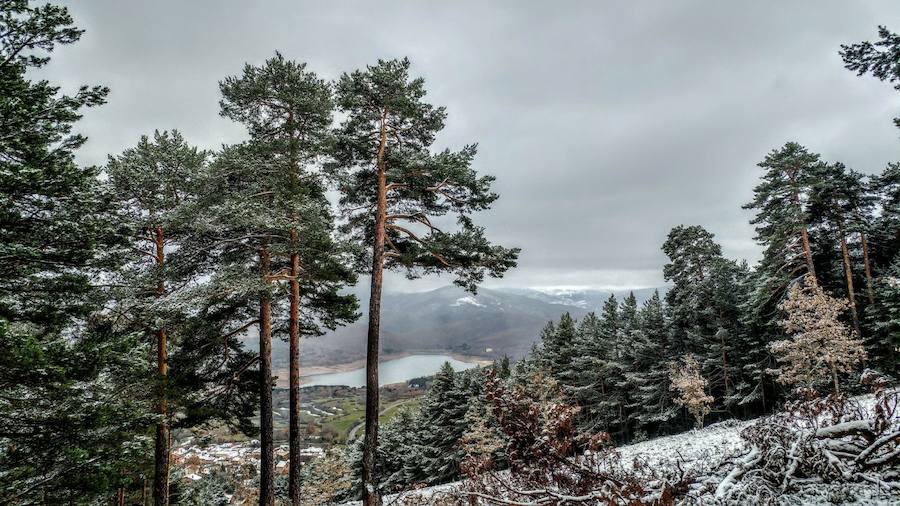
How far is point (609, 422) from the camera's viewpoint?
3572 centimetres

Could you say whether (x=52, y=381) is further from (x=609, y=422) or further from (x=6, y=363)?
(x=609, y=422)

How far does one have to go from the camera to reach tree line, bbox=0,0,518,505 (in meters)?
6.68

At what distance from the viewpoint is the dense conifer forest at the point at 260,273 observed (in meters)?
5.38

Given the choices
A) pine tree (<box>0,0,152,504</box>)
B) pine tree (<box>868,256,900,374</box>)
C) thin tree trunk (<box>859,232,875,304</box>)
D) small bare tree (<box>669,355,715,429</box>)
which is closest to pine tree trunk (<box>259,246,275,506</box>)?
pine tree (<box>0,0,152,504</box>)

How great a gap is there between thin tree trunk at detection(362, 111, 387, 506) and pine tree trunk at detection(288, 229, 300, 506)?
222cm

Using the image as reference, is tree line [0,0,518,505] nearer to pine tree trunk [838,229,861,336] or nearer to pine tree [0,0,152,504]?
pine tree [0,0,152,504]

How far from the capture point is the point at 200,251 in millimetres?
10727

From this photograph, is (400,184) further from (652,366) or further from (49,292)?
(652,366)

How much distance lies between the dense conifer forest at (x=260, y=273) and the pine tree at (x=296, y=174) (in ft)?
0.19

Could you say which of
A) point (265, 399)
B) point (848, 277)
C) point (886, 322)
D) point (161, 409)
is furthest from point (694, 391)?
point (161, 409)

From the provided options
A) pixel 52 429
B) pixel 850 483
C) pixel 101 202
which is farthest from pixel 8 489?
pixel 850 483

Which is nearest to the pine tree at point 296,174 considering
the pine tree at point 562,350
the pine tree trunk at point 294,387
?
the pine tree trunk at point 294,387

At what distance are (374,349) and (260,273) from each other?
3.92 m

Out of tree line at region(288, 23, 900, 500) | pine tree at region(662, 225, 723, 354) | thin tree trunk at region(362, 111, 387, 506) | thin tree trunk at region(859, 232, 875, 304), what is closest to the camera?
thin tree trunk at region(362, 111, 387, 506)
